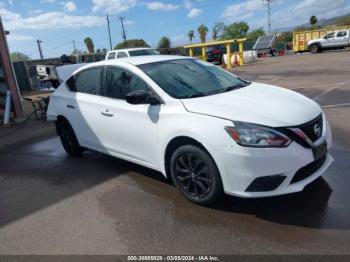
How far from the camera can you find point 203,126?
12.0 ft

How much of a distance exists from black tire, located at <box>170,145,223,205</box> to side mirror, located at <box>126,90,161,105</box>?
0.67 m

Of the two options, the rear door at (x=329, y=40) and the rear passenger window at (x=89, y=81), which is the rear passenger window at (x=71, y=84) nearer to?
the rear passenger window at (x=89, y=81)

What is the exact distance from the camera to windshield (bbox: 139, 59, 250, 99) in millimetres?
4328

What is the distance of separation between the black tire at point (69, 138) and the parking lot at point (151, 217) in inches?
22.7

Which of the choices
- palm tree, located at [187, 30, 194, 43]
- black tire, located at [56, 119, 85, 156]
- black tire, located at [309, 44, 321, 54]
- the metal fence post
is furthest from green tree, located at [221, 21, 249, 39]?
black tire, located at [56, 119, 85, 156]

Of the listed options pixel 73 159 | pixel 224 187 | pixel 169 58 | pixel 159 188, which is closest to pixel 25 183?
pixel 73 159

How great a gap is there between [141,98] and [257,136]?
4.79 feet

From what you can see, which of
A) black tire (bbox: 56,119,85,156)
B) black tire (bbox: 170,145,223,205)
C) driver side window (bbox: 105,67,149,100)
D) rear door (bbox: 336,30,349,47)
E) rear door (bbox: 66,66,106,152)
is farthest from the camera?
rear door (bbox: 336,30,349,47)

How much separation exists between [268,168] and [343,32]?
1323 inches

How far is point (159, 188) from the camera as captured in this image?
4.68 m

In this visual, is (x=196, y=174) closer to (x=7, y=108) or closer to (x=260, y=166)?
(x=260, y=166)

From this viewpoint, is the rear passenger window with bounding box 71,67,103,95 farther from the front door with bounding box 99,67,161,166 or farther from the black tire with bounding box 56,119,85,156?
the black tire with bounding box 56,119,85,156

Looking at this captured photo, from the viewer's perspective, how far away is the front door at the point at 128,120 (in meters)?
4.33

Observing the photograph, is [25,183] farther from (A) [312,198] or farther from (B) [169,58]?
(A) [312,198]
